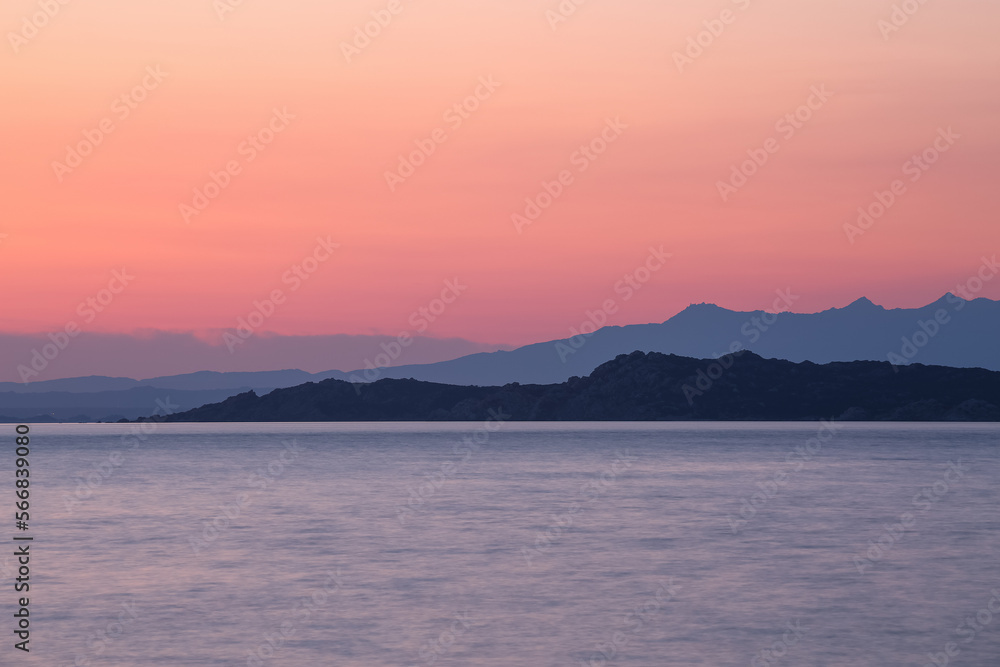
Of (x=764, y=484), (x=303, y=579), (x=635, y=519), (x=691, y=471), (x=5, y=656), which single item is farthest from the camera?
(x=691, y=471)

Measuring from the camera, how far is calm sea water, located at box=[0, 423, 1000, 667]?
2486cm

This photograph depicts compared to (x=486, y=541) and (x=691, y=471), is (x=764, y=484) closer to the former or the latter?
A: (x=691, y=471)

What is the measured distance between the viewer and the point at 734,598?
3089cm

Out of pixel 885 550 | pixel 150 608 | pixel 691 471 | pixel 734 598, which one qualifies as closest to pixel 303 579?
pixel 150 608

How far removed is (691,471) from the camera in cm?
10325

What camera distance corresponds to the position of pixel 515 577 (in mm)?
34594

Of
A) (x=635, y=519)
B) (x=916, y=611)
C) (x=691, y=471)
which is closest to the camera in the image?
(x=916, y=611)

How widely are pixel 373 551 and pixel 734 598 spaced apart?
1571 cm

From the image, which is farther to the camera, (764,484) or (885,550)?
(764,484)

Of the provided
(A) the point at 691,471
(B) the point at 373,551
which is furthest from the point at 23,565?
(A) the point at 691,471

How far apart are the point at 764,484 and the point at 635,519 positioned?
34.0 meters

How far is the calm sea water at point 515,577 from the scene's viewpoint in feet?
81.6

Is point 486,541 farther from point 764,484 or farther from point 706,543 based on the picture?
point 764,484

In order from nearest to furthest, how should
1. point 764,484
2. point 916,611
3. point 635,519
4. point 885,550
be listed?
point 916,611 → point 885,550 → point 635,519 → point 764,484
